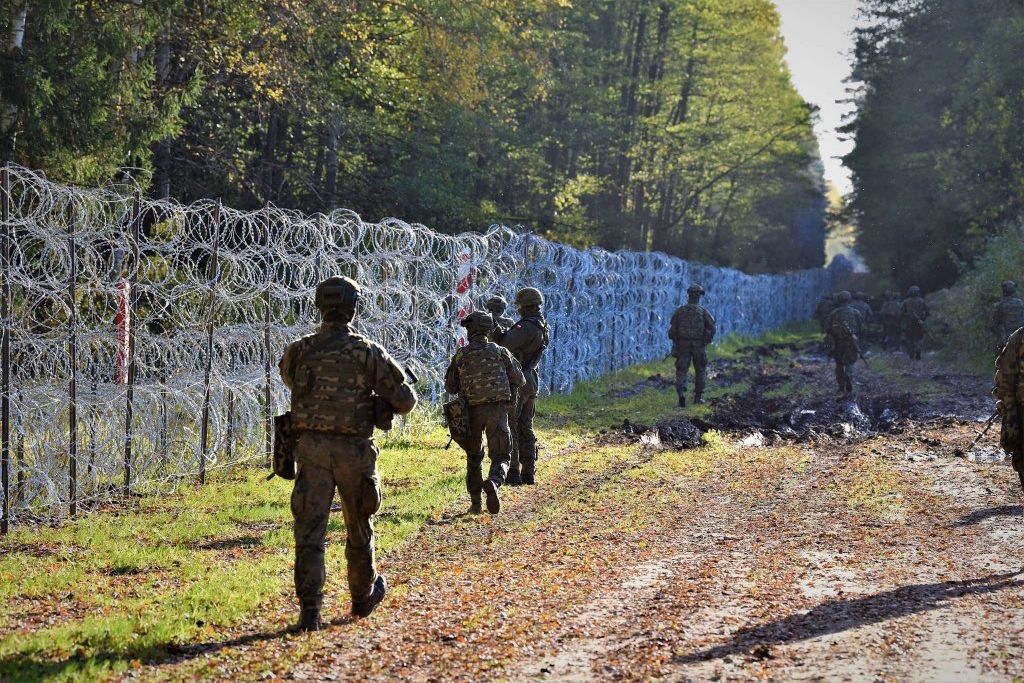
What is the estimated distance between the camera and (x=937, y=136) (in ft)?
151

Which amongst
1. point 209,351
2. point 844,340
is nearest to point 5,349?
point 209,351

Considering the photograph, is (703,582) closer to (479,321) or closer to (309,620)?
(309,620)

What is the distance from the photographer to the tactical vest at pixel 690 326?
19.8 meters

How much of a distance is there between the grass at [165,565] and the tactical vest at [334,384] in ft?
4.00

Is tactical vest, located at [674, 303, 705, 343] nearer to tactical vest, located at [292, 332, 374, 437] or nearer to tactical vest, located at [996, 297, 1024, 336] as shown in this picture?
tactical vest, located at [996, 297, 1024, 336]

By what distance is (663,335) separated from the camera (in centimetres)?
3106

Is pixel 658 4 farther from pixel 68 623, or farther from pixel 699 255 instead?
pixel 68 623

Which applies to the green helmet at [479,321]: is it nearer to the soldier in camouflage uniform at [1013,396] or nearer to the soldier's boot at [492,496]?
the soldier's boot at [492,496]

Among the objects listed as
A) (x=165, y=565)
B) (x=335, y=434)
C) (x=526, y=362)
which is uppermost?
(x=526, y=362)

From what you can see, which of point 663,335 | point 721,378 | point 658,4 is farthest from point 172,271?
point 658,4

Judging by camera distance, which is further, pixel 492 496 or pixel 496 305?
pixel 496 305

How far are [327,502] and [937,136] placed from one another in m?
43.4

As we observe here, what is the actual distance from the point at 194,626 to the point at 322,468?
107 cm

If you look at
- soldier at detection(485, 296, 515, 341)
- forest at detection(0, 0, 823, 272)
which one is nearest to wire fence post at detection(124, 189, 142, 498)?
forest at detection(0, 0, 823, 272)
